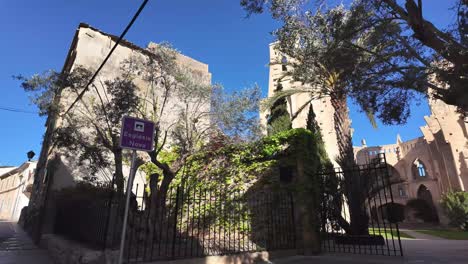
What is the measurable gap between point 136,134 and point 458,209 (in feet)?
89.4

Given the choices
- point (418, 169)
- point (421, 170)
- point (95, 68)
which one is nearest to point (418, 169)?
point (418, 169)

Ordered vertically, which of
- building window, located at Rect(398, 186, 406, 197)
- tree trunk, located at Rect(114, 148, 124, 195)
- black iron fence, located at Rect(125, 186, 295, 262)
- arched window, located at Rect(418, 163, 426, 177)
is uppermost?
arched window, located at Rect(418, 163, 426, 177)

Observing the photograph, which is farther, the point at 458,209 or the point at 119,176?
the point at 458,209

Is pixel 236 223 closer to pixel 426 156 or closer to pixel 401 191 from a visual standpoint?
pixel 426 156

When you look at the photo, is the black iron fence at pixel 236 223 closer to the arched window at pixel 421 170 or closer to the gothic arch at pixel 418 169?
the gothic arch at pixel 418 169

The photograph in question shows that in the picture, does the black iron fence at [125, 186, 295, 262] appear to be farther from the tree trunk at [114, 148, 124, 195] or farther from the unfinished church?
the unfinished church

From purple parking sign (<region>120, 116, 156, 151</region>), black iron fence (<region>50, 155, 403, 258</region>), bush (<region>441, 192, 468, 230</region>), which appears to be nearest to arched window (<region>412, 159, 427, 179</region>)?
bush (<region>441, 192, 468, 230</region>)

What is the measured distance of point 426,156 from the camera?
3441cm

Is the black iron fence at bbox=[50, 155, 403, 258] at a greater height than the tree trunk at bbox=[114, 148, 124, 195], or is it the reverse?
the tree trunk at bbox=[114, 148, 124, 195]

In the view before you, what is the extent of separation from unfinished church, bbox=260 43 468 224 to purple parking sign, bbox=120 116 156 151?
2097 cm

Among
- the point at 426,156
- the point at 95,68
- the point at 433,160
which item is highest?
the point at 426,156

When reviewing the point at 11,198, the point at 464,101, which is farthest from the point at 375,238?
the point at 11,198

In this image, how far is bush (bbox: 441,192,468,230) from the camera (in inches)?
860

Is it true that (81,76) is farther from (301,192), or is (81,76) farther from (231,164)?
(301,192)
